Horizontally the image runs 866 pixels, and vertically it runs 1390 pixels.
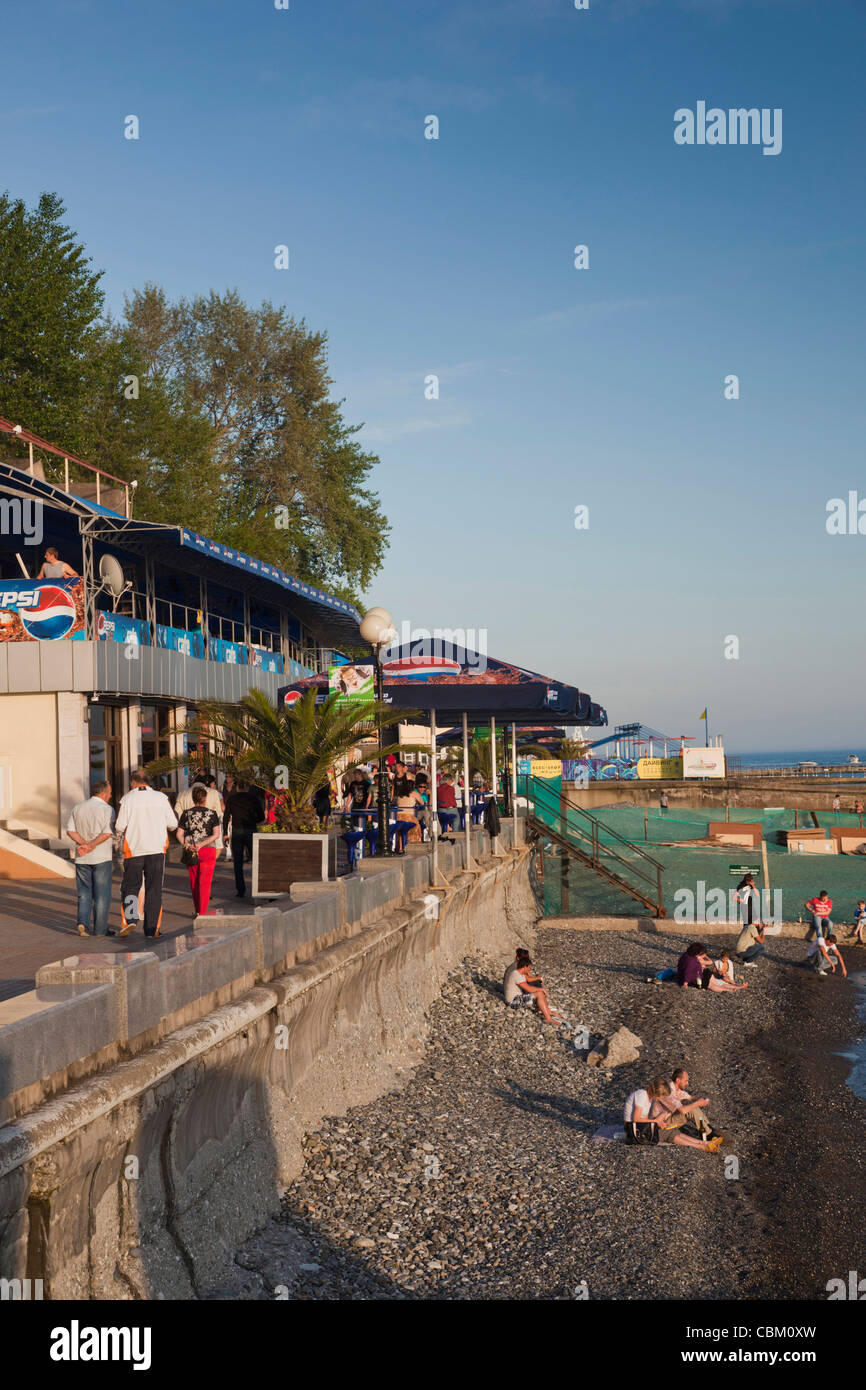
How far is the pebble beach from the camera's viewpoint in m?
8.39

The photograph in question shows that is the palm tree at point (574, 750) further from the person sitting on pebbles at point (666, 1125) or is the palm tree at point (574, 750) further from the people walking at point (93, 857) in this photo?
the people walking at point (93, 857)

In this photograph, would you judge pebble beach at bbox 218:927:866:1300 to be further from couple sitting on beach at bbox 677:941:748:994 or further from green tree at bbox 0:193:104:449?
green tree at bbox 0:193:104:449

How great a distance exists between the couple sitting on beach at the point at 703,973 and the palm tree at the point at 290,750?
11.2 meters

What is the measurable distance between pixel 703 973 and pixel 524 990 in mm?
5505

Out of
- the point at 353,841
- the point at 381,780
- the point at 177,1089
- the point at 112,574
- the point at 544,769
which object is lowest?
the point at 177,1089

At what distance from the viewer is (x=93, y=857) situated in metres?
10.1

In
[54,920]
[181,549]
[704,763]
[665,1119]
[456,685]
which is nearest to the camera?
[54,920]

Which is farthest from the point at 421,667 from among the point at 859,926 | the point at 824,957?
the point at 859,926

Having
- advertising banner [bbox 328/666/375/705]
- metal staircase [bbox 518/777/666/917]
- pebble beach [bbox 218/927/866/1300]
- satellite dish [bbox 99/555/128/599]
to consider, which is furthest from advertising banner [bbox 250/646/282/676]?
pebble beach [bbox 218/927/866/1300]

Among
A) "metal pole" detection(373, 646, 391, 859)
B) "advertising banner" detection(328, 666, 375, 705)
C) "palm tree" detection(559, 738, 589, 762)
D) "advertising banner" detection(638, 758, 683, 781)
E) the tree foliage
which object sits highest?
the tree foliage

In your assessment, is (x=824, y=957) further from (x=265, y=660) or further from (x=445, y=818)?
(x=265, y=660)

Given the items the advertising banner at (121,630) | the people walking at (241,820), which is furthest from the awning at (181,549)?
the people walking at (241,820)

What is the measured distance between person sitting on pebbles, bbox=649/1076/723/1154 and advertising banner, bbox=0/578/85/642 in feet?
38.1
